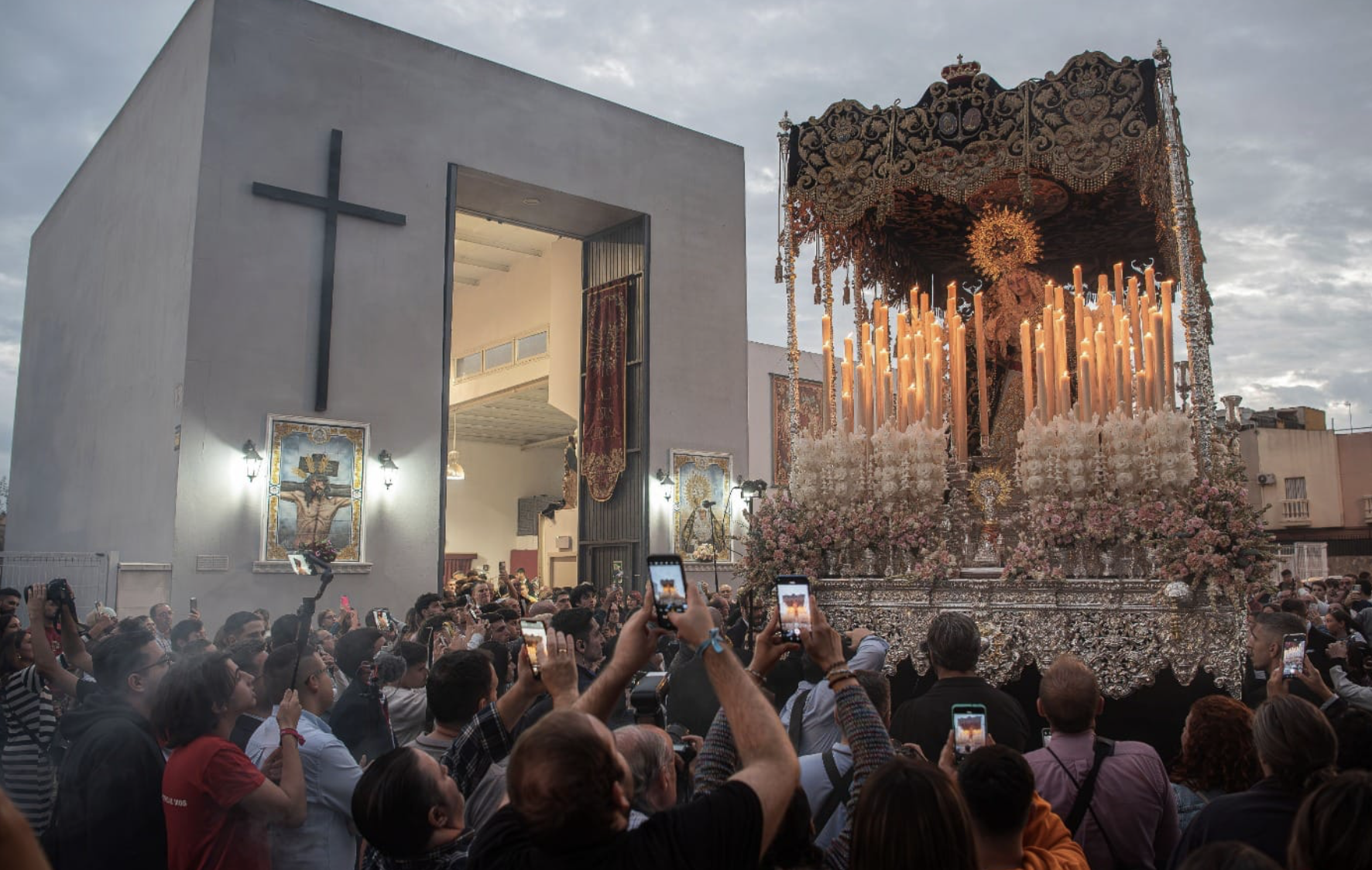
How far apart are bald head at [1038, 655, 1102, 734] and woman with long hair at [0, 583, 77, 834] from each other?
3.73 m

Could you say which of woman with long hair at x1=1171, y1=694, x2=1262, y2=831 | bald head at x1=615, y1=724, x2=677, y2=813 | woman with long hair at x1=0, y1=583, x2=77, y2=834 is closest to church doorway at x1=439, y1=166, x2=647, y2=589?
woman with long hair at x1=0, y1=583, x2=77, y2=834

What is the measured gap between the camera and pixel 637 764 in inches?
95.1

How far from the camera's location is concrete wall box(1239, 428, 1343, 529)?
90.5 feet

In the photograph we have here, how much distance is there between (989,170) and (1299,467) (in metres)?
23.2

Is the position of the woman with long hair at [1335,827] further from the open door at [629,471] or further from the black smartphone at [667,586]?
the open door at [629,471]

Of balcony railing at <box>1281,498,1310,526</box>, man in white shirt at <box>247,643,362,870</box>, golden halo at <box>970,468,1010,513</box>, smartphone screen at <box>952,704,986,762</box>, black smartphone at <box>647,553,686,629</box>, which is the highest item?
balcony railing at <box>1281,498,1310,526</box>

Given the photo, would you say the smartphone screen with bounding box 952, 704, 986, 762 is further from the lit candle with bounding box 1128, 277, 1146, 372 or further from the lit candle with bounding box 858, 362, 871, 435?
the lit candle with bounding box 858, 362, 871, 435

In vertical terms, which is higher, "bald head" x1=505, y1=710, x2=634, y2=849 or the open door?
the open door

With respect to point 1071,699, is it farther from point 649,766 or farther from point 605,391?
point 605,391

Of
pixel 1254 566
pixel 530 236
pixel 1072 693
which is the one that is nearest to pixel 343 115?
pixel 530 236

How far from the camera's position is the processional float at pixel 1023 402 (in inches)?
295

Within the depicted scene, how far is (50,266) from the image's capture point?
2489cm

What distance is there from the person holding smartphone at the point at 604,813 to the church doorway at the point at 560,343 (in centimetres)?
1416

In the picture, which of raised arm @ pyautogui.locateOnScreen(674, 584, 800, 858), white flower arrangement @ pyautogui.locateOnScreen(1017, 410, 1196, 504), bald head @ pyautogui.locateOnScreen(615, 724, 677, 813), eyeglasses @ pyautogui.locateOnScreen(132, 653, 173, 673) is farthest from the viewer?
white flower arrangement @ pyautogui.locateOnScreen(1017, 410, 1196, 504)
